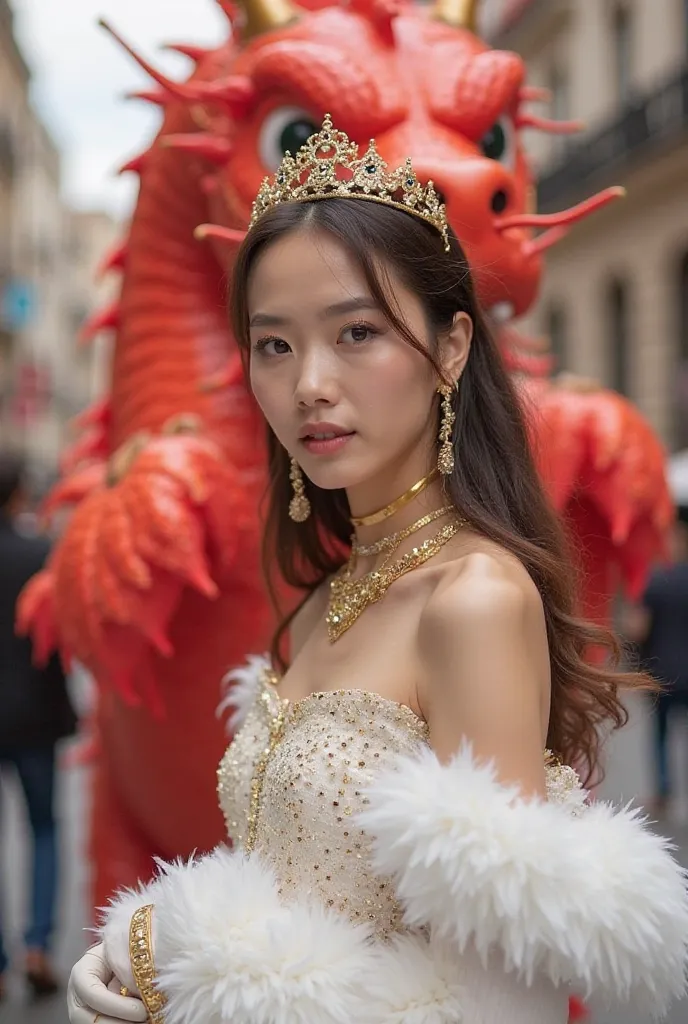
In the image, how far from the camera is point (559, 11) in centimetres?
1499

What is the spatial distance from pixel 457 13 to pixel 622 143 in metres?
12.0

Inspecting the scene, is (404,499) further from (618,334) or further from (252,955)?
(618,334)

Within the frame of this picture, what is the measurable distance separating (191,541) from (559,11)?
14.7 metres

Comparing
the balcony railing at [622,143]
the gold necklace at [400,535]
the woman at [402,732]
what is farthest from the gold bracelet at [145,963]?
the balcony railing at [622,143]

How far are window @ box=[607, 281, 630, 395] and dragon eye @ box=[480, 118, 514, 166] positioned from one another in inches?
482

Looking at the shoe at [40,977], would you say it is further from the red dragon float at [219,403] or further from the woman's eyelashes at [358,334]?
the woman's eyelashes at [358,334]

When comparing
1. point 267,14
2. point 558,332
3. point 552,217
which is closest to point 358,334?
point 552,217

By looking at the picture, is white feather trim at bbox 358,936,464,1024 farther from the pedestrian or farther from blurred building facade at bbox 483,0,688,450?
blurred building facade at bbox 483,0,688,450

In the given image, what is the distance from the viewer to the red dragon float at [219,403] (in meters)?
2.04

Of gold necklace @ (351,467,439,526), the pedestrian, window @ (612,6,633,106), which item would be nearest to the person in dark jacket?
gold necklace @ (351,467,439,526)

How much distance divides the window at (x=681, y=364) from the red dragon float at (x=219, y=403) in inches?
386

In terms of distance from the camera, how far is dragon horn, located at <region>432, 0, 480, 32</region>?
2357mm

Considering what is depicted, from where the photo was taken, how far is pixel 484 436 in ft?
4.83

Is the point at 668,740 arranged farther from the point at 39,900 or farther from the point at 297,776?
the point at 297,776
